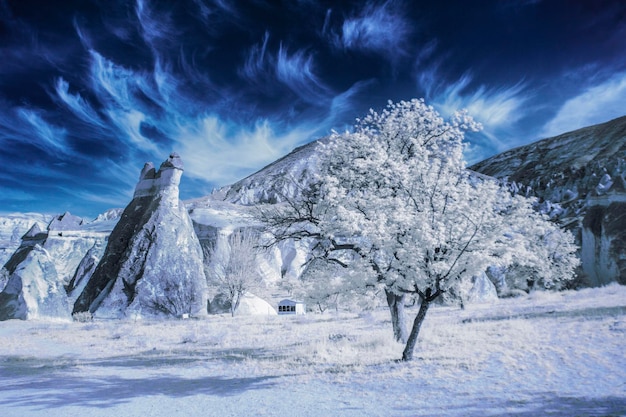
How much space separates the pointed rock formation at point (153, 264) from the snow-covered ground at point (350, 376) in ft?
38.6

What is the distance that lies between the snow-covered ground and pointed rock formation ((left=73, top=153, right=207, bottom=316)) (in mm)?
11753

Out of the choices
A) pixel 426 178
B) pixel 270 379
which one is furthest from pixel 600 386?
pixel 270 379

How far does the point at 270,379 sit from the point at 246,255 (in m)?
33.8

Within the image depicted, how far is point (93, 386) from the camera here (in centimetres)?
895

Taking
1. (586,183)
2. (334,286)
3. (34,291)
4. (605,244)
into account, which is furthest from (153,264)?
(586,183)

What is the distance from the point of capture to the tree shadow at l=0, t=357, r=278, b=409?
25.2 ft

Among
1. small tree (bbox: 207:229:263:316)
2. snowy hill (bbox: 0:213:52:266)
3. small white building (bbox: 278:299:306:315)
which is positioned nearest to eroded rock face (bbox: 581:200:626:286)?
small white building (bbox: 278:299:306:315)

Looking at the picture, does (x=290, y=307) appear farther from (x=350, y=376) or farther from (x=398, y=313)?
(x=350, y=376)

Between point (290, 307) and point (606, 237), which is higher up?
point (606, 237)

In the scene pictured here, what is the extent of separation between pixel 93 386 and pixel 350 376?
6069 millimetres

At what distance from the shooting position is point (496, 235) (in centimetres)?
872

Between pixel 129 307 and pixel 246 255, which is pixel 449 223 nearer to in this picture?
pixel 129 307

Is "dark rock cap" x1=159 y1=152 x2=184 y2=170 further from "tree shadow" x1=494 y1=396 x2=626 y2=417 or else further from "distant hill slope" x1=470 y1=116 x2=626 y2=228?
"distant hill slope" x1=470 y1=116 x2=626 y2=228

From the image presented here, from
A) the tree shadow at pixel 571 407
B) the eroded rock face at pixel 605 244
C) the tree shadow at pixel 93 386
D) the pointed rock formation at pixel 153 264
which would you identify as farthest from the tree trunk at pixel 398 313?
the eroded rock face at pixel 605 244
